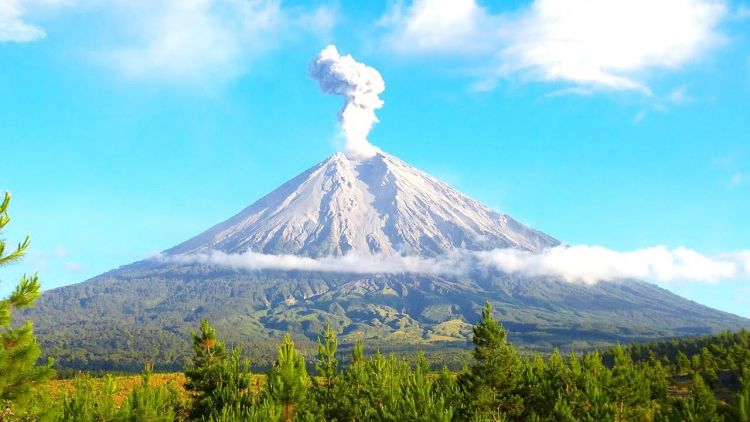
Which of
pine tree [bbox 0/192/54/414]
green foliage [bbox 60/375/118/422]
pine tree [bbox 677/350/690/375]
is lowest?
pine tree [bbox 677/350/690/375]

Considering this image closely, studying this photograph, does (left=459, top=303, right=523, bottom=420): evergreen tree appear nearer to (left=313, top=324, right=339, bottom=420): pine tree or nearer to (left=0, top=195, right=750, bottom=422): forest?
(left=0, top=195, right=750, bottom=422): forest

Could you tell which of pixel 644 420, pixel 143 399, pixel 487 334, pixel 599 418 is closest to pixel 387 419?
pixel 143 399

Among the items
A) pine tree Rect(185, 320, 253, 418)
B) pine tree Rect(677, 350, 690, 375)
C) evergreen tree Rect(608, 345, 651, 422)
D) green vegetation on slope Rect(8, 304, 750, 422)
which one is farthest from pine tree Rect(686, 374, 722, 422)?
pine tree Rect(677, 350, 690, 375)

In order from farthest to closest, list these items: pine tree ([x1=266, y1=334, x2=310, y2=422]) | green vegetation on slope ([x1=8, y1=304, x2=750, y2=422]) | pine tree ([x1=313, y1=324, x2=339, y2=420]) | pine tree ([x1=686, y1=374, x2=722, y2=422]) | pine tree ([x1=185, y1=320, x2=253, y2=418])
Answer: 1. pine tree ([x1=313, y1=324, x2=339, y2=420])
2. pine tree ([x1=185, y1=320, x2=253, y2=418])
3. pine tree ([x1=266, y1=334, x2=310, y2=422])
4. green vegetation on slope ([x1=8, y1=304, x2=750, y2=422])
5. pine tree ([x1=686, y1=374, x2=722, y2=422])

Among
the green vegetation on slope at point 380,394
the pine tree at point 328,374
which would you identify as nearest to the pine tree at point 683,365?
the green vegetation on slope at point 380,394

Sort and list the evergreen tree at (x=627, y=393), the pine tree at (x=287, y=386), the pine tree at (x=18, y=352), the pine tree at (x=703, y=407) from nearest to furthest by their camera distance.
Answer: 1. the pine tree at (x=18, y=352)
2. the pine tree at (x=703, y=407)
3. the pine tree at (x=287, y=386)
4. the evergreen tree at (x=627, y=393)

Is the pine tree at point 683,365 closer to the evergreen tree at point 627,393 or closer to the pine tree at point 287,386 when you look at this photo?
the evergreen tree at point 627,393

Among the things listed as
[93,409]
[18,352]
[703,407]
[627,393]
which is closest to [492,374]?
[627,393]
